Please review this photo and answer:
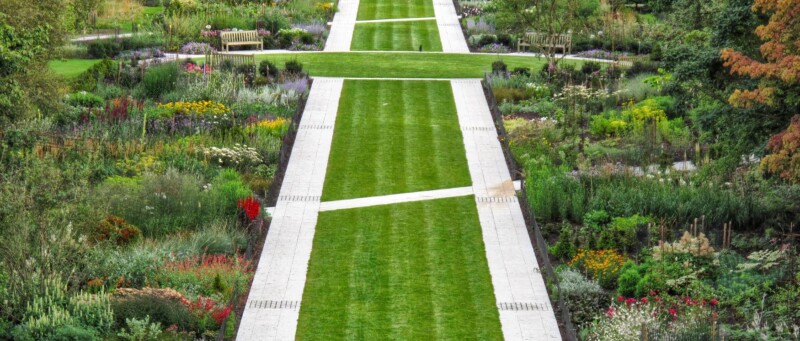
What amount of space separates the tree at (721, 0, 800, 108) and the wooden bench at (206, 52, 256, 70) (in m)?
22.7

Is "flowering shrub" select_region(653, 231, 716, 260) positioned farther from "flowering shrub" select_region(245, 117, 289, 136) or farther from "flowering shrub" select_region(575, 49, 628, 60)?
"flowering shrub" select_region(575, 49, 628, 60)

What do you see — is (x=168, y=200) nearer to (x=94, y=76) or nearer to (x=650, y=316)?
(x=650, y=316)

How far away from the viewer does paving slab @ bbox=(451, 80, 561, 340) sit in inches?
897

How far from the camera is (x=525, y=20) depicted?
151 feet

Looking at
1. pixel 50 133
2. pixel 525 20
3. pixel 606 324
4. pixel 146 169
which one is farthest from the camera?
pixel 525 20

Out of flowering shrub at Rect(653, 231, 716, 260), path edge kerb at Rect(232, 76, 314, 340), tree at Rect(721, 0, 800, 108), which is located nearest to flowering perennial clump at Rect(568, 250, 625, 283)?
flowering shrub at Rect(653, 231, 716, 260)

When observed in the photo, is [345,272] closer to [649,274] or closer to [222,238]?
[222,238]

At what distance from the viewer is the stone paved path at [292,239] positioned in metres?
22.6

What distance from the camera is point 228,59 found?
43.9 meters

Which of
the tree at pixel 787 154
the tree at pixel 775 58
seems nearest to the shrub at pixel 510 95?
the tree at pixel 775 58

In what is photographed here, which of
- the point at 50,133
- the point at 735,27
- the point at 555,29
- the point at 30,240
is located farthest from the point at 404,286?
the point at 555,29

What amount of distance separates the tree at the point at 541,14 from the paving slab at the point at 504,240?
6909 millimetres

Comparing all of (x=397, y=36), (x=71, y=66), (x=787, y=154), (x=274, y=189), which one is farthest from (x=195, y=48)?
(x=787, y=154)

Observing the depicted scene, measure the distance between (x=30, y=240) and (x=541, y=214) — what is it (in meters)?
11.9
